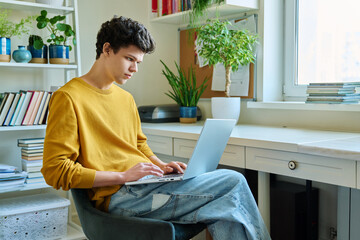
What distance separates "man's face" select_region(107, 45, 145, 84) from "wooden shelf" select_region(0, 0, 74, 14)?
110 cm

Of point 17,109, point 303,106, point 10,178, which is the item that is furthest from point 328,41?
point 10,178

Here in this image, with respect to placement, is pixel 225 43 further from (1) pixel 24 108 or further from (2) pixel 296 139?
(1) pixel 24 108

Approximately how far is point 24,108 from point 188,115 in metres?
1.00

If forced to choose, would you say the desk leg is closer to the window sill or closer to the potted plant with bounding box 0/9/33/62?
the window sill

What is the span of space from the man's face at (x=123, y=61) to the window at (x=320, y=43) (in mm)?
1303

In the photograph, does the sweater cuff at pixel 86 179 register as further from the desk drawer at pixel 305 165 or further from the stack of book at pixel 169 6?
the stack of book at pixel 169 6

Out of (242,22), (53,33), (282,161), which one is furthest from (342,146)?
(53,33)

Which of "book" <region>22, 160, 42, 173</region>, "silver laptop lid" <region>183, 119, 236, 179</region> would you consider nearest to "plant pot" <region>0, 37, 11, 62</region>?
"book" <region>22, 160, 42, 173</region>

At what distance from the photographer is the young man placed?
1342 millimetres

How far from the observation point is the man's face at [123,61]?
4.91 ft

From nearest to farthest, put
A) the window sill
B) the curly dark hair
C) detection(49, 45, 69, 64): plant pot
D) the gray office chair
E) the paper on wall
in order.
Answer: the gray office chair → the curly dark hair → the window sill → detection(49, 45, 69, 64): plant pot → the paper on wall

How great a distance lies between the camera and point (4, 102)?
2.28 metres

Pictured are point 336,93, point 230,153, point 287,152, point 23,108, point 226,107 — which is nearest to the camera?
point 287,152

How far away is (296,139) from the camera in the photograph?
180 centimetres
